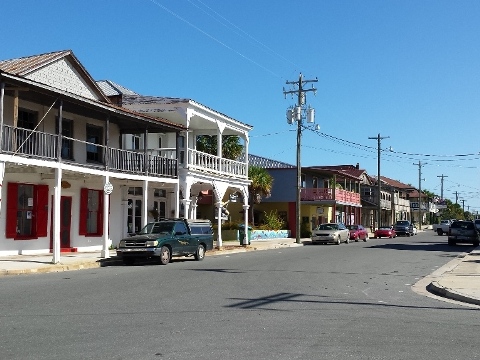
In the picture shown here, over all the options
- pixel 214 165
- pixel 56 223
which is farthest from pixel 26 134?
pixel 214 165

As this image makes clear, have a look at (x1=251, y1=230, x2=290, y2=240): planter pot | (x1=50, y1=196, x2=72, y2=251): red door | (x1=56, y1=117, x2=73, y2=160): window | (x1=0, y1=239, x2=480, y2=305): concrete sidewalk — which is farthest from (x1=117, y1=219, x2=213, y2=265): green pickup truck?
(x1=251, y1=230, x2=290, y2=240): planter pot

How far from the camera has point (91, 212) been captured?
28.2m

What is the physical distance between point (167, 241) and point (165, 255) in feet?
1.69

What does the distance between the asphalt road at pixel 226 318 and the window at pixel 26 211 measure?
6355 millimetres

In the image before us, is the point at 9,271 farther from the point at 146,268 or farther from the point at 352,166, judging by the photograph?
the point at 352,166

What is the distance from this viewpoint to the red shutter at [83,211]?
27333mm

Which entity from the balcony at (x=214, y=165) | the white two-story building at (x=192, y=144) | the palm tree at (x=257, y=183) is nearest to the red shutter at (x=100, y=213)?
the white two-story building at (x=192, y=144)

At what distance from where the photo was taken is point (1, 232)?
2314cm

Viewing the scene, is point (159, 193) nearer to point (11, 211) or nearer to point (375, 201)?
point (11, 211)

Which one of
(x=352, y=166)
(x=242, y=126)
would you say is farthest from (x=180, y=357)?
(x=352, y=166)

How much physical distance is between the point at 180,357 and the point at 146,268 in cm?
1376

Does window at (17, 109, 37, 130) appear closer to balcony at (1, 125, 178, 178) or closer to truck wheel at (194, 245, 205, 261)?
balcony at (1, 125, 178, 178)

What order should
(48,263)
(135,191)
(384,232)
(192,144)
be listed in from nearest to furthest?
(48,263)
(135,191)
(192,144)
(384,232)

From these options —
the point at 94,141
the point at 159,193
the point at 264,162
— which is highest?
the point at 264,162
